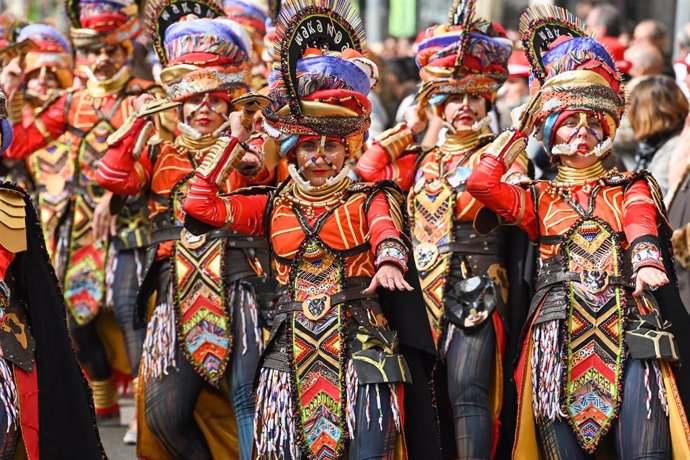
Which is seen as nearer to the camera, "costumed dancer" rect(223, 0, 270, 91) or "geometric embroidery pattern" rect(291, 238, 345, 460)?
"geometric embroidery pattern" rect(291, 238, 345, 460)

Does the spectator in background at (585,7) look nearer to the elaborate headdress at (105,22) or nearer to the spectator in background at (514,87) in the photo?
the spectator in background at (514,87)

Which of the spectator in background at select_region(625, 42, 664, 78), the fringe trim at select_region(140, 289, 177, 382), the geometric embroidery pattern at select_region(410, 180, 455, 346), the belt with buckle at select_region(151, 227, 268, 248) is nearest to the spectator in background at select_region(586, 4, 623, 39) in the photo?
the spectator in background at select_region(625, 42, 664, 78)

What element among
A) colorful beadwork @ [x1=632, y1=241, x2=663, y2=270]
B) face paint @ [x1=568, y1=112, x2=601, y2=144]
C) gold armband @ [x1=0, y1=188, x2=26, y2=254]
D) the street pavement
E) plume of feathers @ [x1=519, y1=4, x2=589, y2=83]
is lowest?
the street pavement

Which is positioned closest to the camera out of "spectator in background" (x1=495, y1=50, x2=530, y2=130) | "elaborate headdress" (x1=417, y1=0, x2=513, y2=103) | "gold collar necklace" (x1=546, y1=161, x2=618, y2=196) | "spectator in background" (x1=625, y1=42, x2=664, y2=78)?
"gold collar necklace" (x1=546, y1=161, x2=618, y2=196)

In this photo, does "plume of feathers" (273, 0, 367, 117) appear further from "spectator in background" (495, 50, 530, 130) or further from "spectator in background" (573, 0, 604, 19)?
"spectator in background" (573, 0, 604, 19)

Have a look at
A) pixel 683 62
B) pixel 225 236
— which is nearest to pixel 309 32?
pixel 225 236

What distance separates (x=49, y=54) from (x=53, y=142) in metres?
0.71

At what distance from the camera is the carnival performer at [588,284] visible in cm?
580

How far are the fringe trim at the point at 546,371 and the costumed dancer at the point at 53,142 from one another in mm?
3482

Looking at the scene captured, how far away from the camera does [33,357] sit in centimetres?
→ 565

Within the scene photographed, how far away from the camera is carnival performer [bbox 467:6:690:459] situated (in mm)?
5797

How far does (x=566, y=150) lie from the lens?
20.0 feet

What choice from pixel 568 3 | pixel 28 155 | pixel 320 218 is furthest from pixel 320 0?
pixel 568 3

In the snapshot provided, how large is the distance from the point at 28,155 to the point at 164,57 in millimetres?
1683
